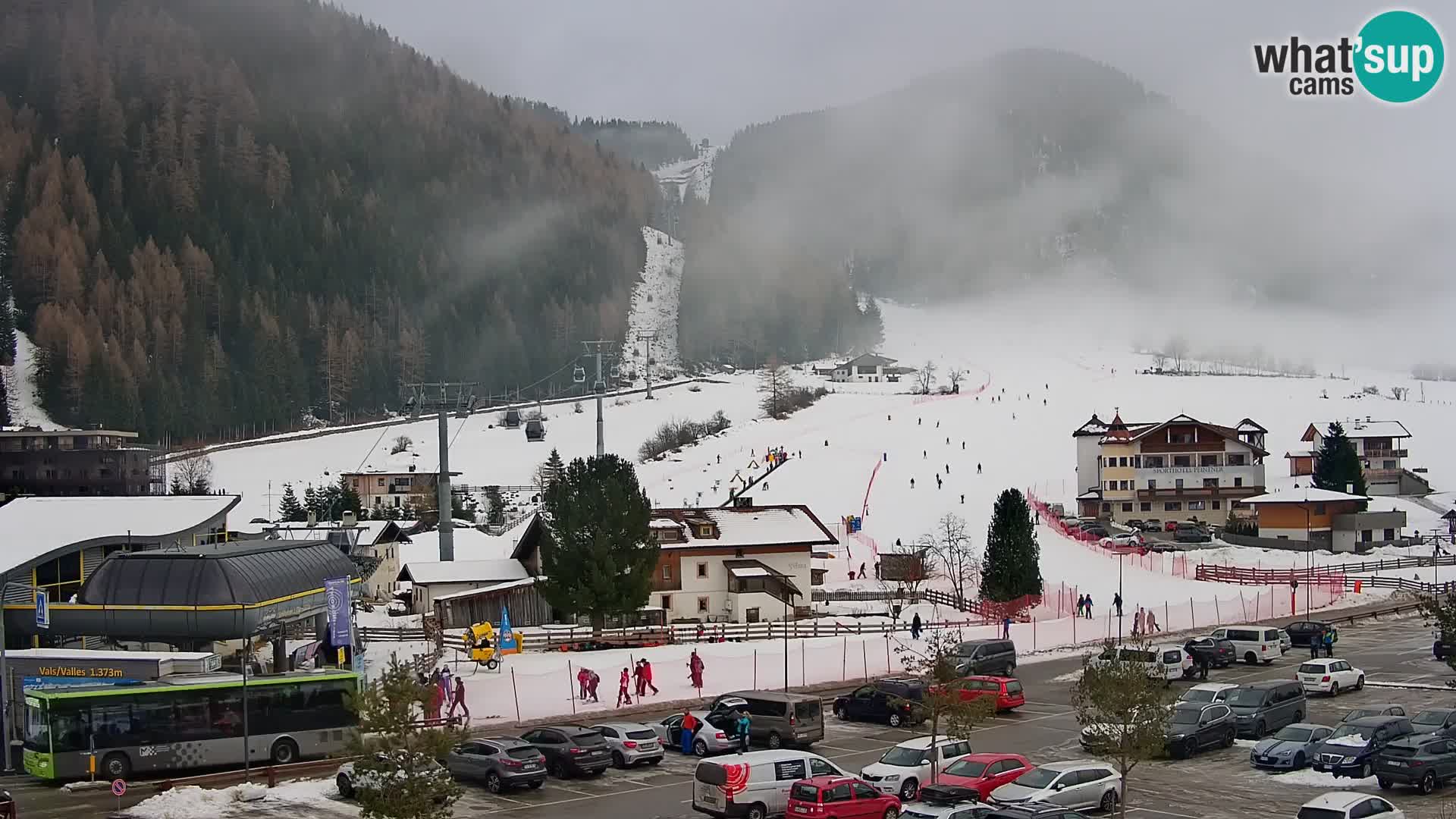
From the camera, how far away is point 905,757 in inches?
915

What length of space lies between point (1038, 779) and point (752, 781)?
4322 millimetres

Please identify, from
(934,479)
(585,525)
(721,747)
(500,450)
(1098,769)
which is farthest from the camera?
(500,450)

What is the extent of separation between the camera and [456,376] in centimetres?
18638

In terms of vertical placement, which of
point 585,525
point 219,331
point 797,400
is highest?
point 219,331

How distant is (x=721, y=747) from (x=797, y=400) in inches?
3897

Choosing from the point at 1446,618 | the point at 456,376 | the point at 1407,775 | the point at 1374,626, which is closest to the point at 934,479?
the point at 1374,626

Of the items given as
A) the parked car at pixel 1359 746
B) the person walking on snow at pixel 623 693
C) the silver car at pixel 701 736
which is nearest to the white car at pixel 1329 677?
the parked car at pixel 1359 746

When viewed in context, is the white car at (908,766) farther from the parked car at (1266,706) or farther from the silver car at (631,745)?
the parked car at (1266,706)

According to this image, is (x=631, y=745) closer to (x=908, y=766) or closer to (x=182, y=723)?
(x=908, y=766)

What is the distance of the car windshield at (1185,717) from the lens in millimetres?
26250

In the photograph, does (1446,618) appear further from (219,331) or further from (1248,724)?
(219,331)

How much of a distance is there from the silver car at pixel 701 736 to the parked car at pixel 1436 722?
12276mm

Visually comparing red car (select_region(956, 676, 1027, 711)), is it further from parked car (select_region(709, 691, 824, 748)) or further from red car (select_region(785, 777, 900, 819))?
red car (select_region(785, 777, 900, 819))

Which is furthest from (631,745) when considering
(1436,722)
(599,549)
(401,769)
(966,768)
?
(599,549)
